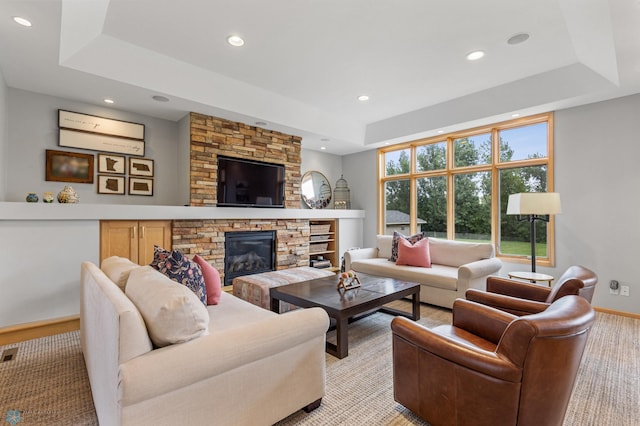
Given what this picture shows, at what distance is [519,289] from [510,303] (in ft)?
1.89

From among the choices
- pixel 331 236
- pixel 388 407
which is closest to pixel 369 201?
pixel 331 236

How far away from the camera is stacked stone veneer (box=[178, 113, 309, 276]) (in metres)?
4.04

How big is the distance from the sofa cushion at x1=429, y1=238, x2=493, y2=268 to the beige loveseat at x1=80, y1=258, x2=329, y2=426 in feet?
9.84

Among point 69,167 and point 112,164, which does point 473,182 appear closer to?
point 112,164

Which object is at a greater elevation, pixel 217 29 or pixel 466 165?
pixel 217 29

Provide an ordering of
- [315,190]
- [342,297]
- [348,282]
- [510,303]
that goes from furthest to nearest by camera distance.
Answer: [315,190], [348,282], [342,297], [510,303]

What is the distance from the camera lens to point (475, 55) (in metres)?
3.19

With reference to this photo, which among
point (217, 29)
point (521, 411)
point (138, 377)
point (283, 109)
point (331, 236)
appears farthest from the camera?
point (331, 236)

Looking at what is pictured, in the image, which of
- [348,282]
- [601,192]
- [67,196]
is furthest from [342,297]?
[601,192]

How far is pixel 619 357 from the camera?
8.12 ft

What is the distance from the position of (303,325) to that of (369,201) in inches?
189

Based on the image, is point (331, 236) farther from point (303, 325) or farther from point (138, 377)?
point (138, 377)

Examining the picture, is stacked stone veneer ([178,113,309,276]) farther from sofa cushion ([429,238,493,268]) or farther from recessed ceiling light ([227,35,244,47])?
sofa cushion ([429,238,493,268])

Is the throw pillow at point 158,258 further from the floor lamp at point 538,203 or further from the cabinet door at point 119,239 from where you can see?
the floor lamp at point 538,203
